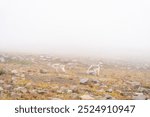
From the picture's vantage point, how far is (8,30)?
8194 centimetres

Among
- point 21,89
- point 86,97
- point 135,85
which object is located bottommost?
point 135,85

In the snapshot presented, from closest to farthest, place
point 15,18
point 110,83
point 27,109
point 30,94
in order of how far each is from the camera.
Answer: point 27,109 → point 30,94 → point 110,83 → point 15,18

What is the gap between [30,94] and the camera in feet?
46.7

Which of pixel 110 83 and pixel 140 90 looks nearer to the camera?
pixel 140 90

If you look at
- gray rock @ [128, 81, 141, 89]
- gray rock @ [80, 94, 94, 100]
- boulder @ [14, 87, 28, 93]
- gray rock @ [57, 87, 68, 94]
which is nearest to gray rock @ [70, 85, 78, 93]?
gray rock @ [57, 87, 68, 94]

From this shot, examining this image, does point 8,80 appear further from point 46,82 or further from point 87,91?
point 87,91

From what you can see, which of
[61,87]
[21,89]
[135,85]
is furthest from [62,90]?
[135,85]

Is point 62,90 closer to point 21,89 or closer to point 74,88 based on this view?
point 74,88

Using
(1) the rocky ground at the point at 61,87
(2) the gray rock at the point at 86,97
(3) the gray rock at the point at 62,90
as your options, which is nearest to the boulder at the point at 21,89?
(1) the rocky ground at the point at 61,87

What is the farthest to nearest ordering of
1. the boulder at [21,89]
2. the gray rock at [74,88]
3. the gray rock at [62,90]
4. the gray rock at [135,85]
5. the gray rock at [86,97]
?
1. the gray rock at [135,85]
2. the gray rock at [74,88]
3. the gray rock at [62,90]
4. the boulder at [21,89]
5. the gray rock at [86,97]

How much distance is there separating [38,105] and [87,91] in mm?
3916

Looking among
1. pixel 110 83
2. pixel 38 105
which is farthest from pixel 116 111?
pixel 110 83

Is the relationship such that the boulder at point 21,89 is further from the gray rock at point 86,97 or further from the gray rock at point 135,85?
the gray rock at point 135,85

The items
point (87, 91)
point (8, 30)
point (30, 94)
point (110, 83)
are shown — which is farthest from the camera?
point (8, 30)
